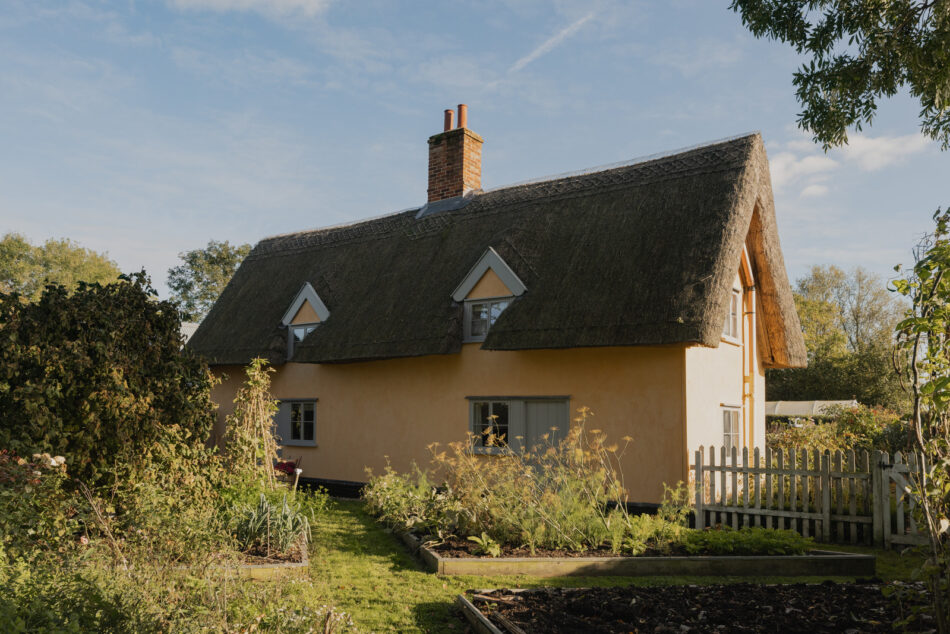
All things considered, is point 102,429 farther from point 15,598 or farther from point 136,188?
point 136,188

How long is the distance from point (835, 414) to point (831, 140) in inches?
513

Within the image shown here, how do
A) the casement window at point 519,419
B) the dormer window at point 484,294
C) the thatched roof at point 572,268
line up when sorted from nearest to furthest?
the thatched roof at point 572,268
the casement window at point 519,419
the dormer window at point 484,294

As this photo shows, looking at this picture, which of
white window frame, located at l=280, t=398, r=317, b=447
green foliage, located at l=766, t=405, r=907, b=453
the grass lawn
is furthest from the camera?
white window frame, located at l=280, t=398, r=317, b=447

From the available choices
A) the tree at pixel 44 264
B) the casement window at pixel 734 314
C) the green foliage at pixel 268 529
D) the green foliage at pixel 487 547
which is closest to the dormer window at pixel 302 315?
the green foliage at pixel 268 529

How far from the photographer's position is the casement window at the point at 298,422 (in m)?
16.5

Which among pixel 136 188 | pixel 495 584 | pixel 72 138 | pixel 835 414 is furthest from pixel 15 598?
pixel 835 414

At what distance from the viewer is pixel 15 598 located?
500cm

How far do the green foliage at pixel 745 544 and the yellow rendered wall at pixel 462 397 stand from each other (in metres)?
2.73

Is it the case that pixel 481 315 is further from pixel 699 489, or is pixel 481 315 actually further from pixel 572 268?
pixel 699 489

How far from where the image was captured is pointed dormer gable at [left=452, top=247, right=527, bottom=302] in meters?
13.2

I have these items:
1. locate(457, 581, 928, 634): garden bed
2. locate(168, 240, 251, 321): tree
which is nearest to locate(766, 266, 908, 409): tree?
locate(457, 581, 928, 634): garden bed

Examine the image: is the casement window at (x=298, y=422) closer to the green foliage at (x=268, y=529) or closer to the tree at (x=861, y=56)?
the green foliage at (x=268, y=529)

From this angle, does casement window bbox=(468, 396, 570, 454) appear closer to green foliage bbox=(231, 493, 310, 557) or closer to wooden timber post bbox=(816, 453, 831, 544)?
wooden timber post bbox=(816, 453, 831, 544)

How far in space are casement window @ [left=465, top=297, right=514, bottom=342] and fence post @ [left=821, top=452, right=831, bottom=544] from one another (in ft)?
19.9
